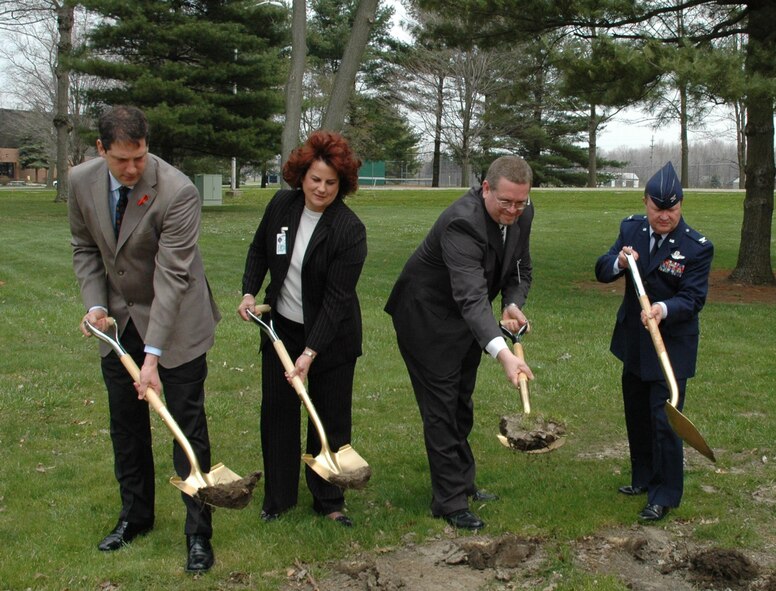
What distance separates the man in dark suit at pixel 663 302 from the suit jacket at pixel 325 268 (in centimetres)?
145

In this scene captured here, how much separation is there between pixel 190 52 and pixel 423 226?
9.54 meters

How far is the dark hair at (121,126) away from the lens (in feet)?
12.3

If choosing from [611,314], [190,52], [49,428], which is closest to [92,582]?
[49,428]

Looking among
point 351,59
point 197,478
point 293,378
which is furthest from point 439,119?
point 197,478

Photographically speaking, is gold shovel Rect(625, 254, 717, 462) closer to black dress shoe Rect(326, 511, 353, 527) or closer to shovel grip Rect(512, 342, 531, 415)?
shovel grip Rect(512, 342, 531, 415)

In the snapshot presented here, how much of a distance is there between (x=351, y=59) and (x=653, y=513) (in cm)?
1378

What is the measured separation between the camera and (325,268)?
4.50 metres

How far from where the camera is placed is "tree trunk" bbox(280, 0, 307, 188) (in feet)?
56.7

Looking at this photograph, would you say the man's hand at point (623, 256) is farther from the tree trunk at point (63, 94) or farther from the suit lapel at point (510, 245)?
the tree trunk at point (63, 94)

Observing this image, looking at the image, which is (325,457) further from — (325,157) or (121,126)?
(121,126)

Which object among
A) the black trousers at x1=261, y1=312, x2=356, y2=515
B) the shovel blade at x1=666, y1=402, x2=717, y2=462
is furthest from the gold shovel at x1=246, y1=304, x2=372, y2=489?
the shovel blade at x1=666, y1=402, x2=717, y2=462

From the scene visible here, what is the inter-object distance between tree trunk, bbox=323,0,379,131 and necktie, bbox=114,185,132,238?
13359mm

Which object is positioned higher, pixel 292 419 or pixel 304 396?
pixel 304 396

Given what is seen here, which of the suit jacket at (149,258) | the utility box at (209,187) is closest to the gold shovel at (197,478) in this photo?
the suit jacket at (149,258)
